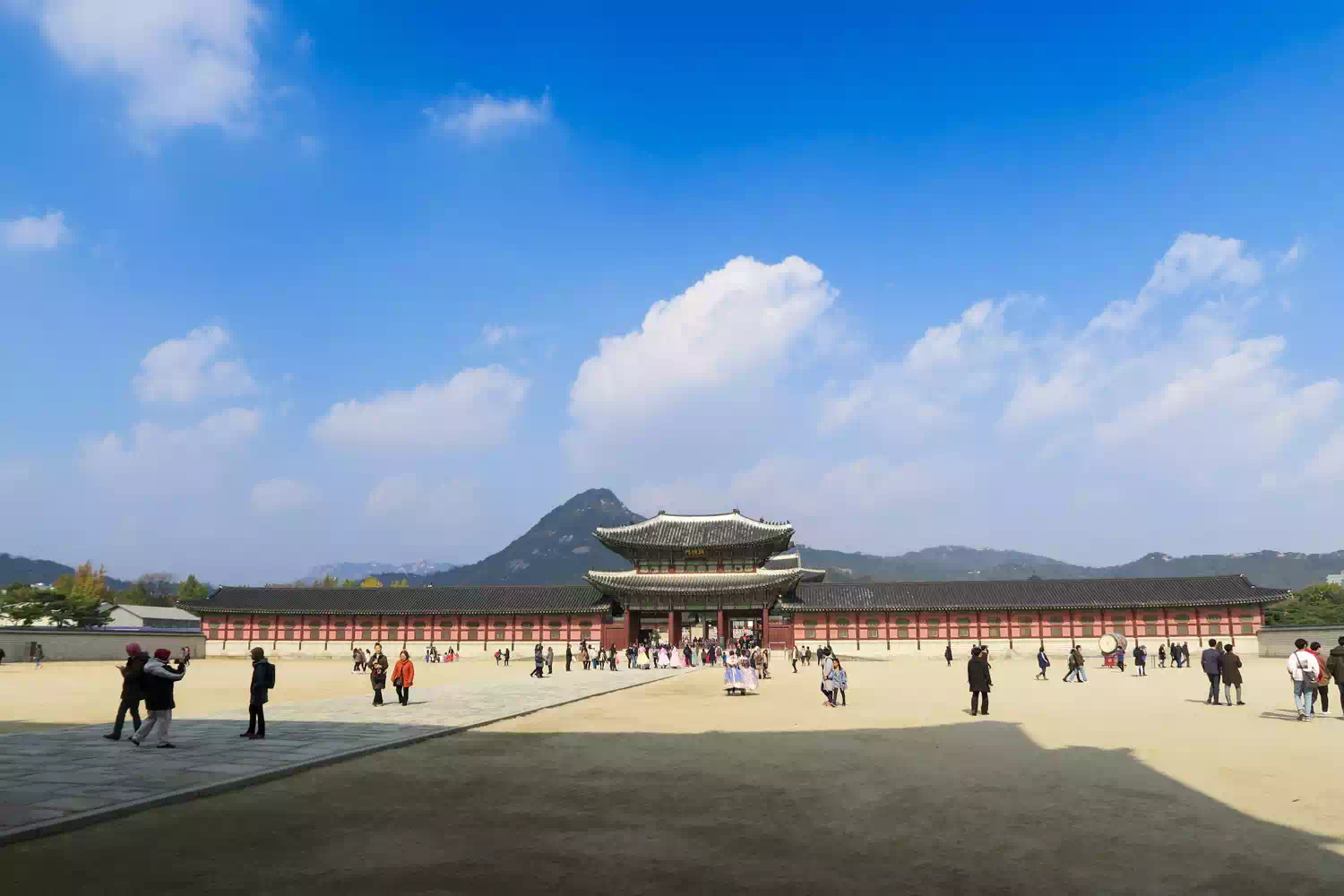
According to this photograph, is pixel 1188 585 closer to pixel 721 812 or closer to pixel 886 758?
pixel 886 758

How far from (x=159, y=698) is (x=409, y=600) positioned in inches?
2028

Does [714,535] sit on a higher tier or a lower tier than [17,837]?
higher

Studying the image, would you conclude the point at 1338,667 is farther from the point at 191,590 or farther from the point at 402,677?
the point at 191,590

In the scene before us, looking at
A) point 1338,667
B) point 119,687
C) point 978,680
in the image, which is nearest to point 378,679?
point 978,680

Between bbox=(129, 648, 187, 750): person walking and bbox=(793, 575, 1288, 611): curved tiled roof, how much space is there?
157ft

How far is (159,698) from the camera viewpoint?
14383 mm

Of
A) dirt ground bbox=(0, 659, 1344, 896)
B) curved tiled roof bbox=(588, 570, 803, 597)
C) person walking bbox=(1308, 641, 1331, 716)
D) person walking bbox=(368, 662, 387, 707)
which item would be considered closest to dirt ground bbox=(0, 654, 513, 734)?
person walking bbox=(368, 662, 387, 707)

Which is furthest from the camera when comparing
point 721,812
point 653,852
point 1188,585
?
point 1188,585

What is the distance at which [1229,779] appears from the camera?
1165cm

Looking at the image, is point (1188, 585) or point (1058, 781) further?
point (1188, 585)

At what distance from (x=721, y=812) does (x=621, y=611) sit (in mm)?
52607

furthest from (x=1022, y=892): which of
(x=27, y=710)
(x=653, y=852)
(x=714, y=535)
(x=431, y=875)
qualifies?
(x=714, y=535)

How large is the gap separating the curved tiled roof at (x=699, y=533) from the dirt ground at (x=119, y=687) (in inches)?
505

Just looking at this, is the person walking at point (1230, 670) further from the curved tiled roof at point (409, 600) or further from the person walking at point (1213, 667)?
the curved tiled roof at point (409, 600)
